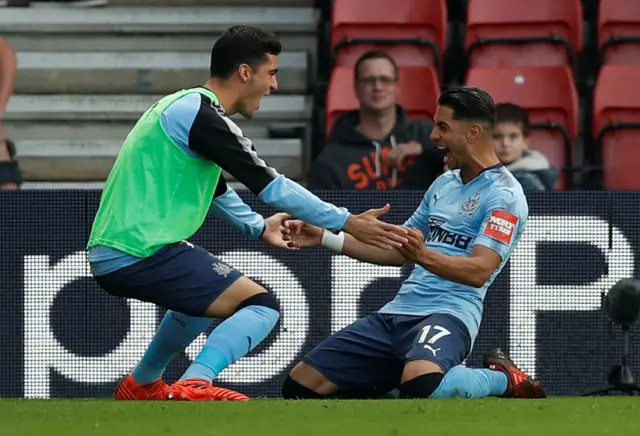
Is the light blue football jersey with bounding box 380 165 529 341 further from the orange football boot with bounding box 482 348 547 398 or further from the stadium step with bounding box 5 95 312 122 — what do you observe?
the stadium step with bounding box 5 95 312 122

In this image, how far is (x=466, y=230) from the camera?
Result: 6.82m

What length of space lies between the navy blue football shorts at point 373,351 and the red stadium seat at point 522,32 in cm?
374

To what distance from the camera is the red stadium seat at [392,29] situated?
10.3m

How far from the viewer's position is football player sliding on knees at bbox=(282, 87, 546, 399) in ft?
21.5

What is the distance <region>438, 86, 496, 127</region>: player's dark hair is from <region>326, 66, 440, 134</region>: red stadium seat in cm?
291

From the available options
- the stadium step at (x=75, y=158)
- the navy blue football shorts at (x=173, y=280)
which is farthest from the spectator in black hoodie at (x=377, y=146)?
the navy blue football shorts at (x=173, y=280)

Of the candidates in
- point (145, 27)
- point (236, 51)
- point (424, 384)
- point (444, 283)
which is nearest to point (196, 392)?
point (424, 384)

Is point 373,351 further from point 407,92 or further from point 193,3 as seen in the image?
point 193,3

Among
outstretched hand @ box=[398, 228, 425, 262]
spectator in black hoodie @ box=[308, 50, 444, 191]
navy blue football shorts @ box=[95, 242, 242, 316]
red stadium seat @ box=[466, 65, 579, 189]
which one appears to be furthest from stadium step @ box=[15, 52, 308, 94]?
navy blue football shorts @ box=[95, 242, 242, 316]

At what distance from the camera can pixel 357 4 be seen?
10.4 metres

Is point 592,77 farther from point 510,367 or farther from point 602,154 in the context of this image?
point 510,367

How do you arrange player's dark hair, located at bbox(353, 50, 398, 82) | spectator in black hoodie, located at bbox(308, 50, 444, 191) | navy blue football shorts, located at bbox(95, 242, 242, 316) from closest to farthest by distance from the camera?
1. navy blue football shorts, located at bbox(95, 242, 242, 316)
2. spectator in black hoodie, located at bbox(308, 50, 444, 191)
3. player's dark hair, located at bbox(353, 50, 398, 82)

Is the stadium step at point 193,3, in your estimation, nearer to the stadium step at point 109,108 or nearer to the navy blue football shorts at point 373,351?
the stadium step at point 109,108

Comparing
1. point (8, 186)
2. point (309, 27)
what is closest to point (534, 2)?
point (309, 27)
